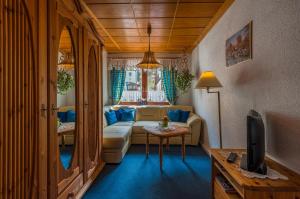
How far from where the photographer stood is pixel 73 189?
2234mm

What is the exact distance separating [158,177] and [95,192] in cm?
92

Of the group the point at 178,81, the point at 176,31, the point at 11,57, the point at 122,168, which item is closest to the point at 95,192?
the point at 122,168

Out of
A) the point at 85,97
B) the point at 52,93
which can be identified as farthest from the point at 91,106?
the point at 52,93

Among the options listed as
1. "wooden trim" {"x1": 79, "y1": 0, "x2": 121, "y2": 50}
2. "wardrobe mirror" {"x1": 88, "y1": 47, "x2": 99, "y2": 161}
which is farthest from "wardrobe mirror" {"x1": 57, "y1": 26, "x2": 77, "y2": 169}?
"wooden trim" {"x1": 79, "y1": 0, "x2": 121, "y2": 50}

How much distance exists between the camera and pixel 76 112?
7.68 ft

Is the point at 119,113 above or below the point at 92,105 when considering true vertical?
below

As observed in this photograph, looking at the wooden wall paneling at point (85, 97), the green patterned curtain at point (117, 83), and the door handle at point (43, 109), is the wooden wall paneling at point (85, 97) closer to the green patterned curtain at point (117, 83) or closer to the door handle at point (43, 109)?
the door handle at point (43, 109)

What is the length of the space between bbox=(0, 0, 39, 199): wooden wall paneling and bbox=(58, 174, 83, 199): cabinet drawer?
533 mm

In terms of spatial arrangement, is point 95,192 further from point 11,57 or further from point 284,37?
point 284,37

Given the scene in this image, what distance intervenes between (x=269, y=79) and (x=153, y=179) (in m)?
1.99

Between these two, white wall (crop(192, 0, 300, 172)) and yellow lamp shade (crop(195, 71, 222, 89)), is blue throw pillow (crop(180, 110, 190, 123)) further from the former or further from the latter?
yellow lamp shade (crop(195, 71, 222, 89))

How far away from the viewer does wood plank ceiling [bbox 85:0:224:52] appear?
2949 millimetres

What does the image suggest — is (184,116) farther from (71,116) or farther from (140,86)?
(71,116)

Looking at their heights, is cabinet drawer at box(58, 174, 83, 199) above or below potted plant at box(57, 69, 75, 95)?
below
